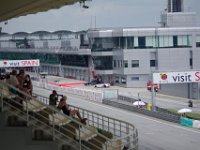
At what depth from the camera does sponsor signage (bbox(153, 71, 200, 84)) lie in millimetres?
41094

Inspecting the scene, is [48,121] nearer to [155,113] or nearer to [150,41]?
[155,113]

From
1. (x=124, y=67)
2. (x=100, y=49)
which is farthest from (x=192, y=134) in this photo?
(x=100, y=49)

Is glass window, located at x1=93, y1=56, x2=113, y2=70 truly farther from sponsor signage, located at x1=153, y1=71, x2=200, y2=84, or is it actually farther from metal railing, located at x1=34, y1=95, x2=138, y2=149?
metal railing, located at x1=34, y1=95, x2=138, y2=149

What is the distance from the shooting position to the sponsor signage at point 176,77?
41.1 meters

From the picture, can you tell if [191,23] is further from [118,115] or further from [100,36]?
[118,115]

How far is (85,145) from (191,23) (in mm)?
81938

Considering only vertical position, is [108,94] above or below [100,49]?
below

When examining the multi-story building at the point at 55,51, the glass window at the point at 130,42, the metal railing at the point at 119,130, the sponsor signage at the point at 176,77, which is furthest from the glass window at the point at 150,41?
the metal railing at the point at 119,130

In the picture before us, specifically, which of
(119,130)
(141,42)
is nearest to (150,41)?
(141,42)

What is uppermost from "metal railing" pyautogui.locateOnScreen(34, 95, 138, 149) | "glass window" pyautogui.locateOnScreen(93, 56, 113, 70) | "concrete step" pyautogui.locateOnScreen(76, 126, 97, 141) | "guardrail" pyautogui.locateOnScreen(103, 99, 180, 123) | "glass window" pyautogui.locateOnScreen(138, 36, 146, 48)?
"glass window" pyautogui.locateOnScreen(138, 36, 146, 48)

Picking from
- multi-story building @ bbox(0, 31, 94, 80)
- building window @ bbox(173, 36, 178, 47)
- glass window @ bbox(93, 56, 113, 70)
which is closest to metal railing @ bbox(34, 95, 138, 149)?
building window @ bbox(173, 36, 178, 47)

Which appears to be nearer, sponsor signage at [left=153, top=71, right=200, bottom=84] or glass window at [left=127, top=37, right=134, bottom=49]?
sponsor signage at [left=153, top=71, right=200, bottom=84]

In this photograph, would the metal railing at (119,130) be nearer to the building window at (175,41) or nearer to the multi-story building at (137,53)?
the multi-story building at (137,53)

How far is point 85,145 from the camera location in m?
11.0
